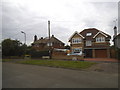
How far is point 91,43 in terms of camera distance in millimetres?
27828

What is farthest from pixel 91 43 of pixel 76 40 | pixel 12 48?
pixel 12 48

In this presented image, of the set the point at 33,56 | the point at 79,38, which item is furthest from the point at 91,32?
the point at 33,56

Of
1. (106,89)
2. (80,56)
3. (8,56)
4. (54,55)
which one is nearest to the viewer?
(106,89)

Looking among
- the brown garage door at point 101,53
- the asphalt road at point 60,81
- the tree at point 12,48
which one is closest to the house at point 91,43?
the brown garage door at point 101,53

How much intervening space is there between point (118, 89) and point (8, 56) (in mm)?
29009

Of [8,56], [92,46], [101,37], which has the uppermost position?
[101,37]

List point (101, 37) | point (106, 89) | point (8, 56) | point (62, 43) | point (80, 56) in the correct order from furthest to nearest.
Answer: point (62, 43)
point (8, 56)
point (101, 37)
point (80, 56)
point (106, 89)

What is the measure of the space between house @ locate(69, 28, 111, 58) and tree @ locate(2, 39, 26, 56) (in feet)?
46.2

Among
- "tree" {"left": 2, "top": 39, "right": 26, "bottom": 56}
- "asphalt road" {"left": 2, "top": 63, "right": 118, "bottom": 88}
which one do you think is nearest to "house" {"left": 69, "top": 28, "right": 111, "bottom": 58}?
"tree" {"left": 2, "top": 39, "right": 26, "bottom": 56}

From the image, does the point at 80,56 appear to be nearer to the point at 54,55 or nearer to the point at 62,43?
the point at 54,55

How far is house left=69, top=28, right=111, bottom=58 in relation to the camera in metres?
26.2

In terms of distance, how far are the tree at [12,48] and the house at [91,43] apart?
46.2ft

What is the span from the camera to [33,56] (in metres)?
27.7

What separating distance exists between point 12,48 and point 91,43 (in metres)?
20.5
